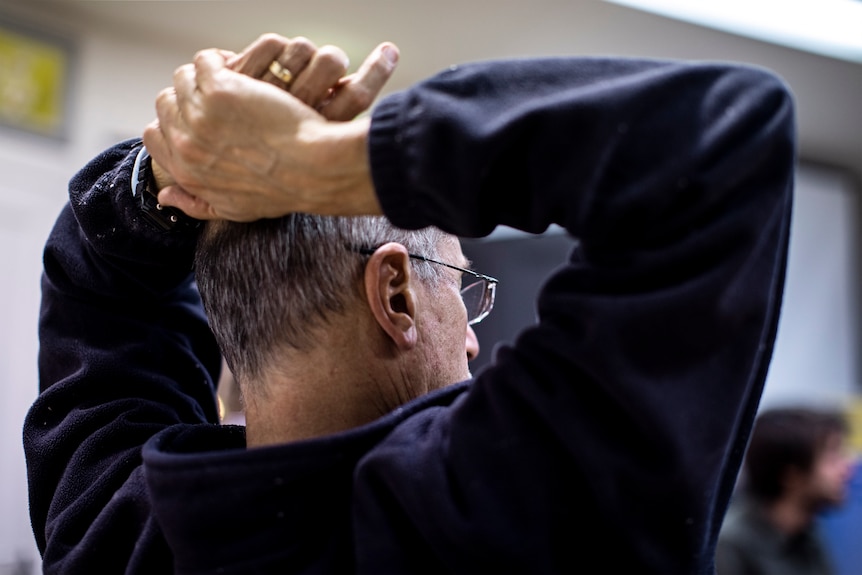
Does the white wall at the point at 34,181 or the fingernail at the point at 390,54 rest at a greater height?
the fingernail at the point at 390,54

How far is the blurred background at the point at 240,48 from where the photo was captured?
106 inches

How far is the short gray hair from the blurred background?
2002mm

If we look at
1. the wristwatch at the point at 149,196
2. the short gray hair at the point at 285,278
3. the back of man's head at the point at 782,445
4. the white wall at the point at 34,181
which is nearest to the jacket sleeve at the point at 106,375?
the wristwatch at the point at 149,196

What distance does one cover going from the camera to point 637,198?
0.65 metres

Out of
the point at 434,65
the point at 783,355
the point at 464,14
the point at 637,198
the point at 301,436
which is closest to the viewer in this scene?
the point at 637,198

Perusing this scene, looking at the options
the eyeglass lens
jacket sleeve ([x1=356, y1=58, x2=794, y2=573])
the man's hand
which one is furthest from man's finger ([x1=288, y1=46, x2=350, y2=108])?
the eyeglass lens

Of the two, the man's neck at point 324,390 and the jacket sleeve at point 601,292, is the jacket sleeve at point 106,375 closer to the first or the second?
the man's neck at point 324,390

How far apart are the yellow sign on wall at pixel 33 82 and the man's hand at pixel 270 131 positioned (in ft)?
6.94

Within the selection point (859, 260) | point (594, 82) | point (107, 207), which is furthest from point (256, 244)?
point (859, 260)

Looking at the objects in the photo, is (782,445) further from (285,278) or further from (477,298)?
(285,278)

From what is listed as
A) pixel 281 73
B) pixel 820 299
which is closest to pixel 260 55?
pixel 281 73

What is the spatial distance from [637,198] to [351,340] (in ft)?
1.09

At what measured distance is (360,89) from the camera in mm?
802

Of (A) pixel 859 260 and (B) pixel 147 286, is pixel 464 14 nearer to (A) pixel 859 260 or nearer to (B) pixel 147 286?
(B) pixel 147 286
